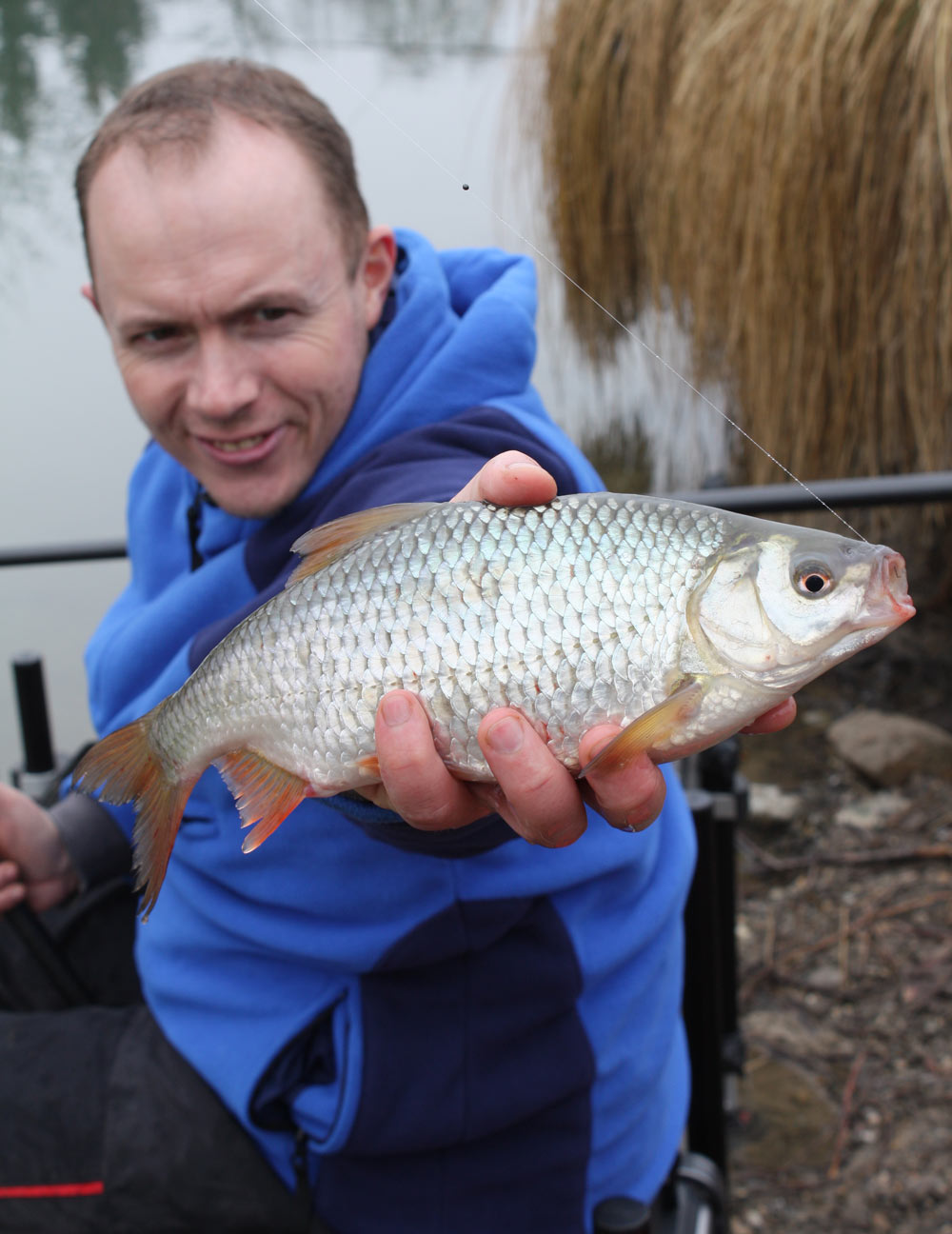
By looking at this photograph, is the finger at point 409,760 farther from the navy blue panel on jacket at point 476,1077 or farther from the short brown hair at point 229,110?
the short brown hair at point 229,110

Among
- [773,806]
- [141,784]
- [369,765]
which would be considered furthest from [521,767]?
[773,806]

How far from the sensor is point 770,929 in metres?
2.17

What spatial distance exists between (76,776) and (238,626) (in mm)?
181

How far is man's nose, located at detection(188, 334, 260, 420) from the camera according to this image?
107 cm

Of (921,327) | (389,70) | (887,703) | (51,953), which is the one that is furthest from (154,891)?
(887,703)

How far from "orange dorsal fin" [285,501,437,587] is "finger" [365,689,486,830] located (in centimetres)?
12

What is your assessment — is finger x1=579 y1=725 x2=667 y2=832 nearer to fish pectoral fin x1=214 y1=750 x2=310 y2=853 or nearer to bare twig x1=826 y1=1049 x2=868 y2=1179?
fish pectoral fin x1=214 y1=750 x2=310 y2=853

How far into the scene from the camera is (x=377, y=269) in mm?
1269

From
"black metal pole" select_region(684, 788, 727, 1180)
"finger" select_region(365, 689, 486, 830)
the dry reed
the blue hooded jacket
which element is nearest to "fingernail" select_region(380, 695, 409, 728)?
"finger" select_region(365, 689, 486, 830)

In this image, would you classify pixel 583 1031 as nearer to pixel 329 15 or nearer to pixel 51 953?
pixel 51 953

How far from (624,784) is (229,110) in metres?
0.79

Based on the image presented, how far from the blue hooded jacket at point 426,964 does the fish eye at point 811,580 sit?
324 mm

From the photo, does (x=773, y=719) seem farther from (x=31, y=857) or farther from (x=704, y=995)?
(x=31, y=857)

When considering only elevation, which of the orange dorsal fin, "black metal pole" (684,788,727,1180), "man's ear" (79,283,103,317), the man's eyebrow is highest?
the man's eyebrow
